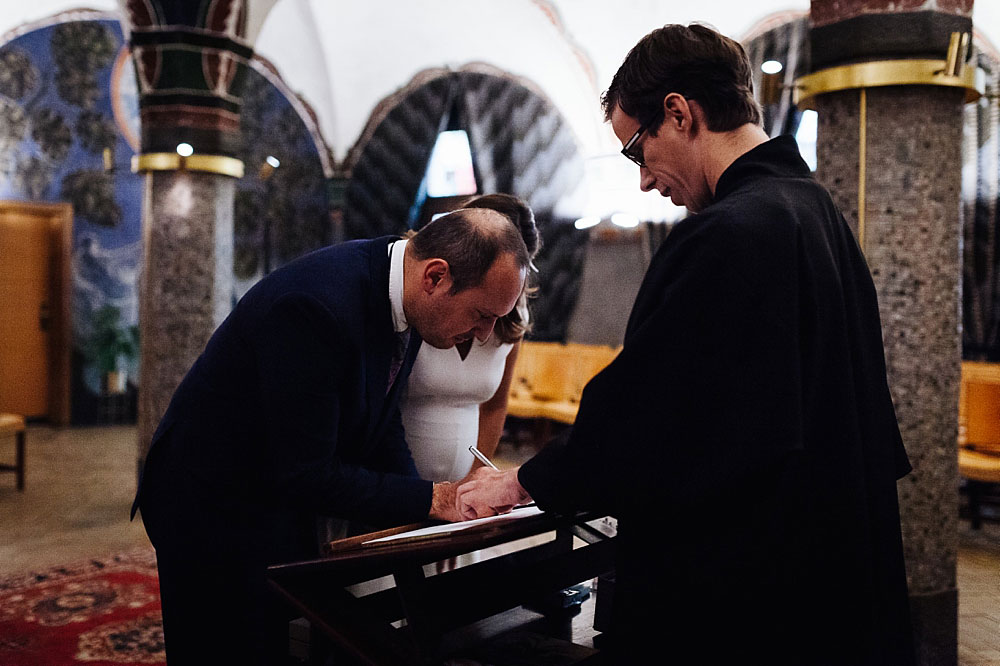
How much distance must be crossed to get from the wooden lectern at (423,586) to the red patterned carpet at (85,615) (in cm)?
219

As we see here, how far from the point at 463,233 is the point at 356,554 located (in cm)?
75

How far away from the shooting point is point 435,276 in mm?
1990

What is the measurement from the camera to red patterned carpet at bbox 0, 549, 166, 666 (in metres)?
3.76

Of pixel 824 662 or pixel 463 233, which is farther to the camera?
pixel 463 233

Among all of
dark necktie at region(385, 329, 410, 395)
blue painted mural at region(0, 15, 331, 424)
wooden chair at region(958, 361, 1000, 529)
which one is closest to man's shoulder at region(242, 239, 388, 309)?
dark necktie at region(385, 329, 410, 395)

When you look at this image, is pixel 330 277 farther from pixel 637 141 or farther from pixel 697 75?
pixel 697 75

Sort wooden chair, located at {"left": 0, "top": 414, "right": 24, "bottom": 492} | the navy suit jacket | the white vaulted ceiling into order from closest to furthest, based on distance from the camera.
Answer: the navy suit jacket
wooden chair, located at {"left": 0, "top": 414, "right": 24, "bottom": 492}
the white vaulted ceiling

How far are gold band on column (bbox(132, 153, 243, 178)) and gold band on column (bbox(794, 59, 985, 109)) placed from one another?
168 inches

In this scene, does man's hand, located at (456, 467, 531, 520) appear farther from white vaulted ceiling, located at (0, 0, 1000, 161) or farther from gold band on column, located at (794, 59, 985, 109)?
white vaulted ceiling, located at (0, 0, 1000, 161)

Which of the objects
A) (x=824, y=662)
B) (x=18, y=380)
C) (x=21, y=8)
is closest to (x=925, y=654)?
(x=824, y=662)

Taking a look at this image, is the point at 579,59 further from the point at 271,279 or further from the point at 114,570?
the point at 271,279

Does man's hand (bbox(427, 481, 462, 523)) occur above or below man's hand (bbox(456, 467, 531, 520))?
below

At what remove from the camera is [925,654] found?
12.2 ft

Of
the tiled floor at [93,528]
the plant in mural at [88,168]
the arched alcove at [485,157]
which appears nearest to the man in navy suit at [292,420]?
the tiled floor at [93,528]
